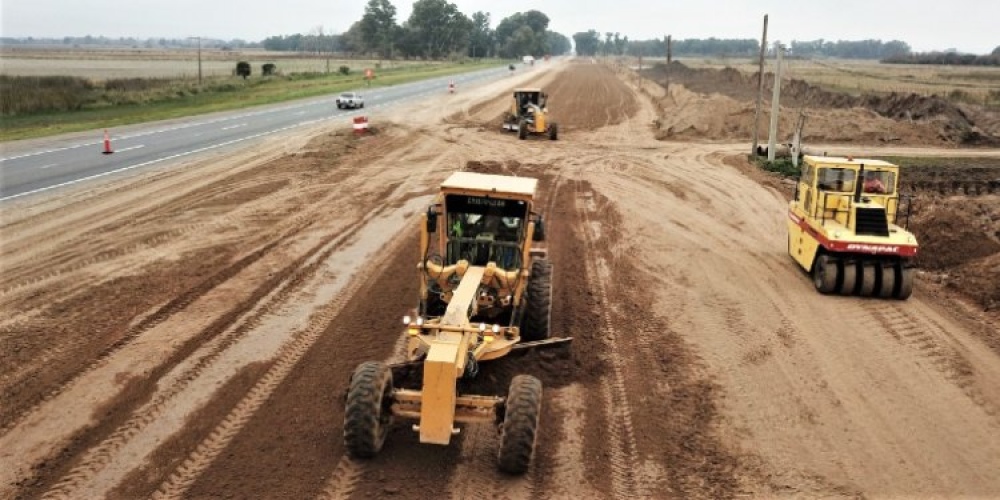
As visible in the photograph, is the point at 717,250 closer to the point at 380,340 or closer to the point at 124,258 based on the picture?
the point at 380,340

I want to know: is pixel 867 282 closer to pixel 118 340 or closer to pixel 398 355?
pixel 398 355

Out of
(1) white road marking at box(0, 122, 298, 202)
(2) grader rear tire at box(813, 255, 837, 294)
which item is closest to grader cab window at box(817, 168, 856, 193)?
(2) grader rear tire at box(813, 255, 837, 294)

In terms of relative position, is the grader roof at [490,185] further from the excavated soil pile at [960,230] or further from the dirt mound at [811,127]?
the dirt mound at [811,127]

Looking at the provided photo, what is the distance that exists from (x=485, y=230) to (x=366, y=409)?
3.62 m

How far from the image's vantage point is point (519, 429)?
24.0 ft

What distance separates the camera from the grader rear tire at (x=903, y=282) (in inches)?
531

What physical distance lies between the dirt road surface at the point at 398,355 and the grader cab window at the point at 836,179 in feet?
6.37

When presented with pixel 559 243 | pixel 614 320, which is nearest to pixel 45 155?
pixel 559 243

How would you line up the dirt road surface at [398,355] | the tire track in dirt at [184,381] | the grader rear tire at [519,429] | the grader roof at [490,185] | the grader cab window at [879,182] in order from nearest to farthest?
the grader rear tire at [519,429] → the tire track in dirt at [184,381] → the dirt road surface at [398,355] → the grader roof at [490,185] → the grader cab window at [879,182]

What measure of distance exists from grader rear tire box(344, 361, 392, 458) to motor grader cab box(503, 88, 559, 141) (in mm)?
26954

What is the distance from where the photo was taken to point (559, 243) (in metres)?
17.0

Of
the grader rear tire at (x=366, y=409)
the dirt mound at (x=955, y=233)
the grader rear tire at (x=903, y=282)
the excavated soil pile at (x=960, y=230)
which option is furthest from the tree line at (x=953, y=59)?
the grader rear tire at (x=366, y=409)

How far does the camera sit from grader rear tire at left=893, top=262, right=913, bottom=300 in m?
13.5

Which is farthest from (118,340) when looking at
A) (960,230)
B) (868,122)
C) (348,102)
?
(868,122)
